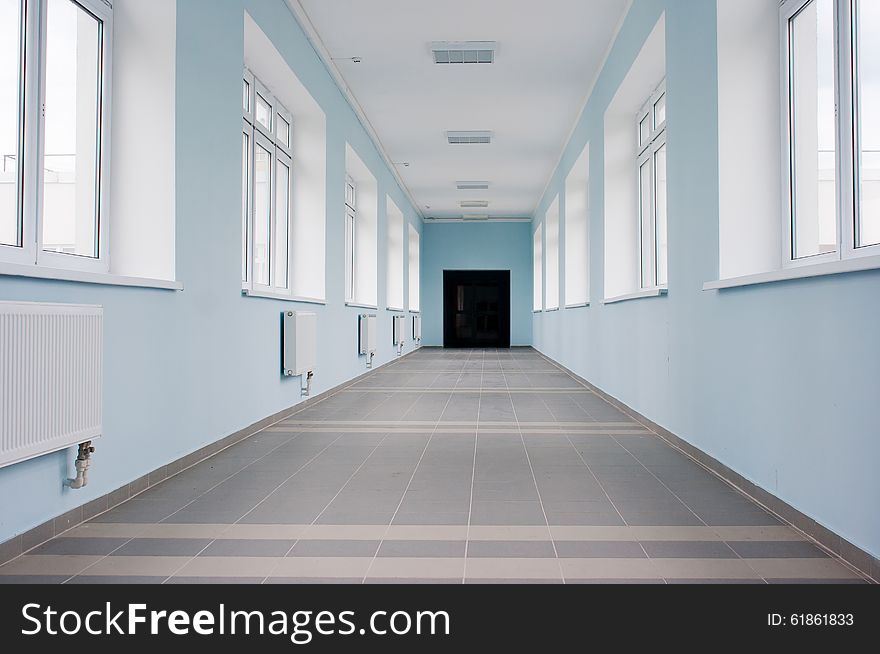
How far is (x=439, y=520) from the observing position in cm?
283

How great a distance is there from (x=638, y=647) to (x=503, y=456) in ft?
7.95

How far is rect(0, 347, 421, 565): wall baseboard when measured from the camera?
2.42m

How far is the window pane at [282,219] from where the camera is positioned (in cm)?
666

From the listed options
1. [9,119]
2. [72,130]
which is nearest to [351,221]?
[72,130]

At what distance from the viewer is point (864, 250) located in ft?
8.73

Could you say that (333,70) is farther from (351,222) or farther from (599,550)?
(599,550)

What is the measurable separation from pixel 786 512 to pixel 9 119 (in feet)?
11.9

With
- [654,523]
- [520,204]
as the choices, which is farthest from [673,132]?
[520,204]

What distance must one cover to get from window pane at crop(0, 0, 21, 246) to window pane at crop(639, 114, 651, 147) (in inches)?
209

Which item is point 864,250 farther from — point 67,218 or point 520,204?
point 520,204

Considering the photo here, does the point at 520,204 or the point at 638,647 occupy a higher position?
the point at 520,204

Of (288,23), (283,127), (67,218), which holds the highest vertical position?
(288,23)

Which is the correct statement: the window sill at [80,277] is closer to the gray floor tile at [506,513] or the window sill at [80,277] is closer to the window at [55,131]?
the window at [55,131]

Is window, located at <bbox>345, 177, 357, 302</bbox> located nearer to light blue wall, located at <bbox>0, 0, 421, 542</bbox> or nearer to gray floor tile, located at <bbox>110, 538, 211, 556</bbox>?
light blue wall, located at <bbox>0, 0, 421, 542</bbox>
